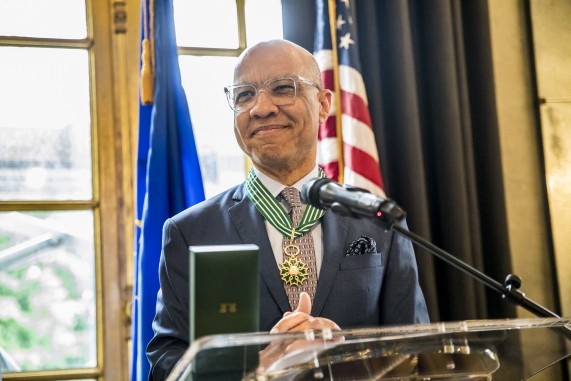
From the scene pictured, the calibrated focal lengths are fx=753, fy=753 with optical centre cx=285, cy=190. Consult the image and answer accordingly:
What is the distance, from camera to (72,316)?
272cm

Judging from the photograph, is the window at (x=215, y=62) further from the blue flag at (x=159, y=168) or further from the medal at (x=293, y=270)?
the medal at (x=293, y=270)

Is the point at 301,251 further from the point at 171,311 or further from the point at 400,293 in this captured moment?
the point at 171,311

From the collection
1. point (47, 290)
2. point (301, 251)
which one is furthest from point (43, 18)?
point (301, 251)

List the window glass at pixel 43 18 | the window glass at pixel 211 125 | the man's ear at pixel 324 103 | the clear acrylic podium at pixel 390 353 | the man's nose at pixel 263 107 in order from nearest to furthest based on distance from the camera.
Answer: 1. the clear acrylic podium at pixel 390 353
2. the man's nose at pixel 263 107
3. the man's ear at pixel 324 103
4. the window glass at pixel 43 18
5. the window glass at pixel 211 125

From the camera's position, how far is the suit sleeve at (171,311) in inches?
66.5

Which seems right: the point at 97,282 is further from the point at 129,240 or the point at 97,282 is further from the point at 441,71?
the point at 441,71

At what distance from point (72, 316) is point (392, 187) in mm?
1270

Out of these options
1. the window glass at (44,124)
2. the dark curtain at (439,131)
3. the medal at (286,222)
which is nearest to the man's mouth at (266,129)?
the medal at (286,222)

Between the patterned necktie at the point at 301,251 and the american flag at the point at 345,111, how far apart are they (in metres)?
0.65

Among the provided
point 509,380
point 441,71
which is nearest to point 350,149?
point 441,71

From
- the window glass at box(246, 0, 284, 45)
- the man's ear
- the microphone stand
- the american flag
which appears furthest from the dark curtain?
the microphone stand

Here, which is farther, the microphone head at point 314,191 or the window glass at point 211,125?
the window glass at point 211,125

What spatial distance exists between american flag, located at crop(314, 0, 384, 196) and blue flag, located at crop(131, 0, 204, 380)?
19.8 inches

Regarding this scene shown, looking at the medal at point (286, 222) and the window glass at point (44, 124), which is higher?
the window glass at point (44, 124)
